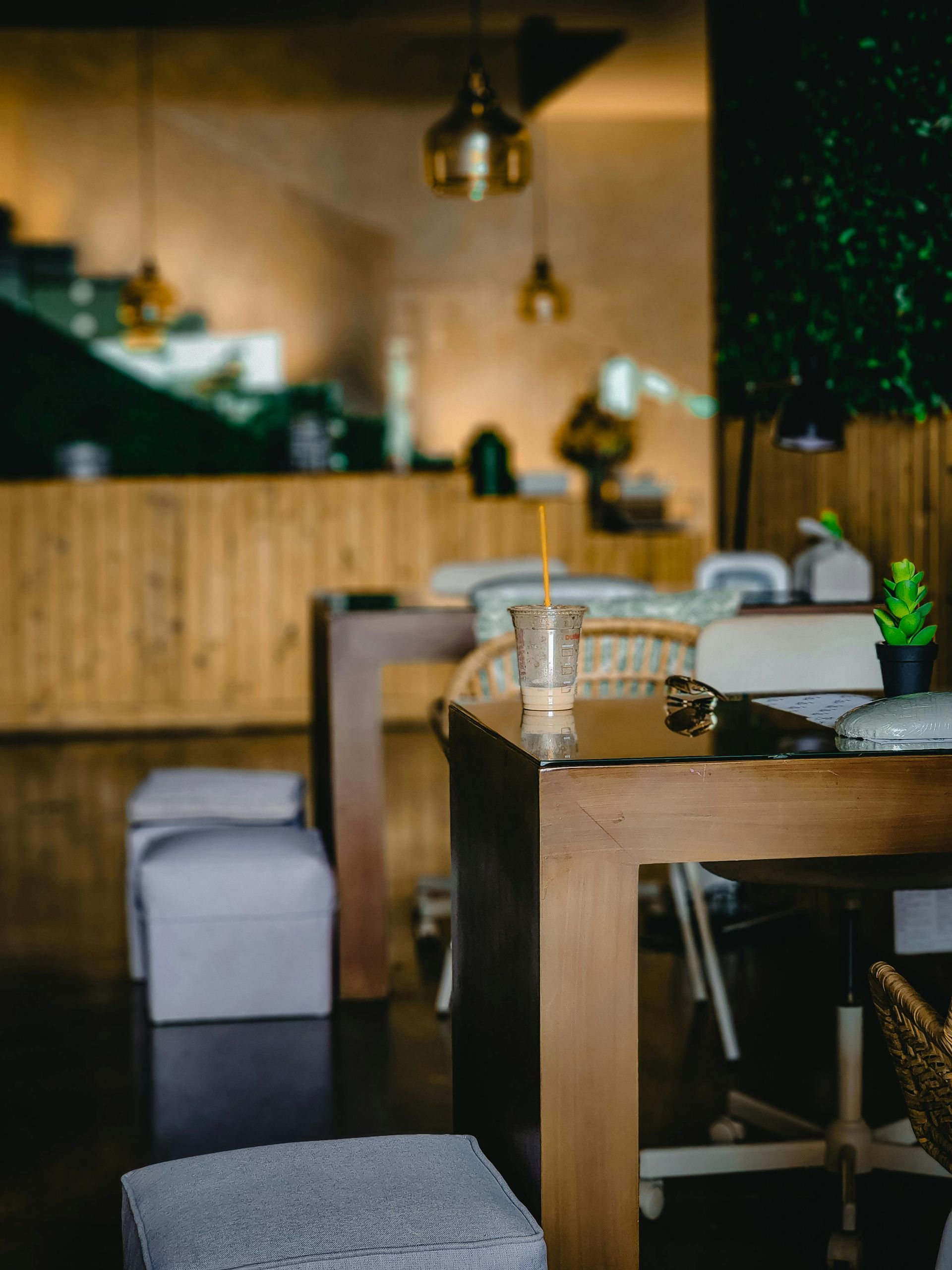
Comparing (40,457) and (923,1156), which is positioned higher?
(40,457)

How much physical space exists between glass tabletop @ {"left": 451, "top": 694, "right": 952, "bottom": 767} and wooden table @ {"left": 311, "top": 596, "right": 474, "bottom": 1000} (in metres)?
1.30

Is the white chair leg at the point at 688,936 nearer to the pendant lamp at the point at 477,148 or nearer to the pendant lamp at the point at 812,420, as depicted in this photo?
the pendant lamp at the point at 812,420

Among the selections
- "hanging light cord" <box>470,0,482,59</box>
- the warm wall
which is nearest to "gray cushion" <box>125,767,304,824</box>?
"hanging light cord" <box>470,0,482,59</box>

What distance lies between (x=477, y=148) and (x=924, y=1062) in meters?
2.67

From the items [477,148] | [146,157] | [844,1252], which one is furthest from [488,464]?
[844,1252]

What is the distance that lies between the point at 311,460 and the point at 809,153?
12.8ft

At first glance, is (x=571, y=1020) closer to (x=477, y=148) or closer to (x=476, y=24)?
(x=477, y=148)

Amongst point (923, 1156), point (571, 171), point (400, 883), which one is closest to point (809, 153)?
point (400, 883)

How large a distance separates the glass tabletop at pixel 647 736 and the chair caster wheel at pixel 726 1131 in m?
0.79

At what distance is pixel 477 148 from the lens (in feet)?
11.1

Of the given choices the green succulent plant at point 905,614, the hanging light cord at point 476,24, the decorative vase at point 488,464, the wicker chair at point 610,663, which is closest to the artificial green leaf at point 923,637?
the green succulent plant at point 905,614

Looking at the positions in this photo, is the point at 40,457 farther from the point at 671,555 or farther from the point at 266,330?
the point at 671,555

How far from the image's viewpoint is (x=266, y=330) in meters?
8.09

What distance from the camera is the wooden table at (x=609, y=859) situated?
1.30 metres
